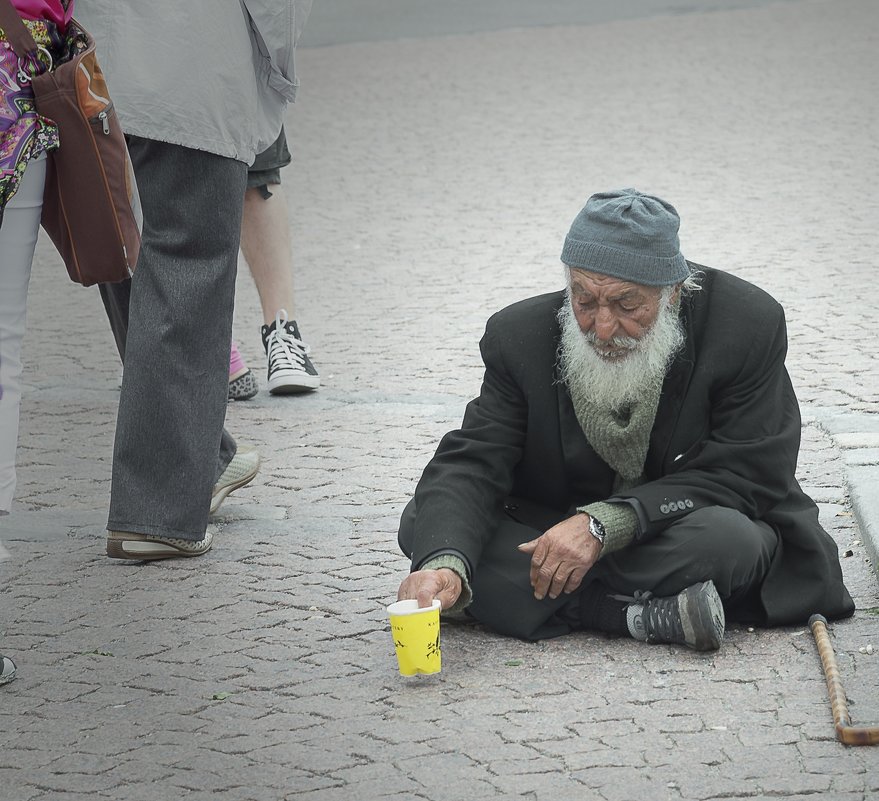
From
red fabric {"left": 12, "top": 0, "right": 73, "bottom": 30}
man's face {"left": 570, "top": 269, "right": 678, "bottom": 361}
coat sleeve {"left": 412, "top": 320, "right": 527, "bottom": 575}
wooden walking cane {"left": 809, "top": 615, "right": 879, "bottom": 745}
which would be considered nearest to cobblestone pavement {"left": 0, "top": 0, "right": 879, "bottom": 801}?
wooden walking cane {"left": 809, "top": 615, "right": 879, "bottom": 745}

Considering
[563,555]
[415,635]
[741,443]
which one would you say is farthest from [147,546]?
[741,443]

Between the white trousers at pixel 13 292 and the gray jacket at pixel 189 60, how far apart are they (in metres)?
0.54

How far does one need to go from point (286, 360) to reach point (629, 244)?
8.03 ft

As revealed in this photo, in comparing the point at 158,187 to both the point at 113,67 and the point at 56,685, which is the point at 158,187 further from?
the point at 56,685

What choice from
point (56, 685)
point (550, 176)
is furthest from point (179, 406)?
point (550, 176)

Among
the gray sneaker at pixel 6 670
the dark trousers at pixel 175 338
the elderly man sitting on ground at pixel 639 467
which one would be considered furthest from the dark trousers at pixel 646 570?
the gray sneaker at pixel 6 670

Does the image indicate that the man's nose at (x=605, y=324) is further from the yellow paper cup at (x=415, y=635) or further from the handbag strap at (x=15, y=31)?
the handbag strap at (x=15, y=31)

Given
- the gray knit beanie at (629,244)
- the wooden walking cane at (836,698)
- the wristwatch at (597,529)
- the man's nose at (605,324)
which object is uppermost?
the gray knit beanie at (629,244)

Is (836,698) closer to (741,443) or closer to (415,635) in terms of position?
(741,443)

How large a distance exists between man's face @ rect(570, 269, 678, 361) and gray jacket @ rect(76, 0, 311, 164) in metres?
1.04

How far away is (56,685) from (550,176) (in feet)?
20.4

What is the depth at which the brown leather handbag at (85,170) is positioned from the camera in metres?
3.34

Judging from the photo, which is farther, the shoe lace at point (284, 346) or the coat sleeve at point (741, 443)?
the shoe lace at point (284, 346)

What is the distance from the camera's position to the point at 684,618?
11.3ft
